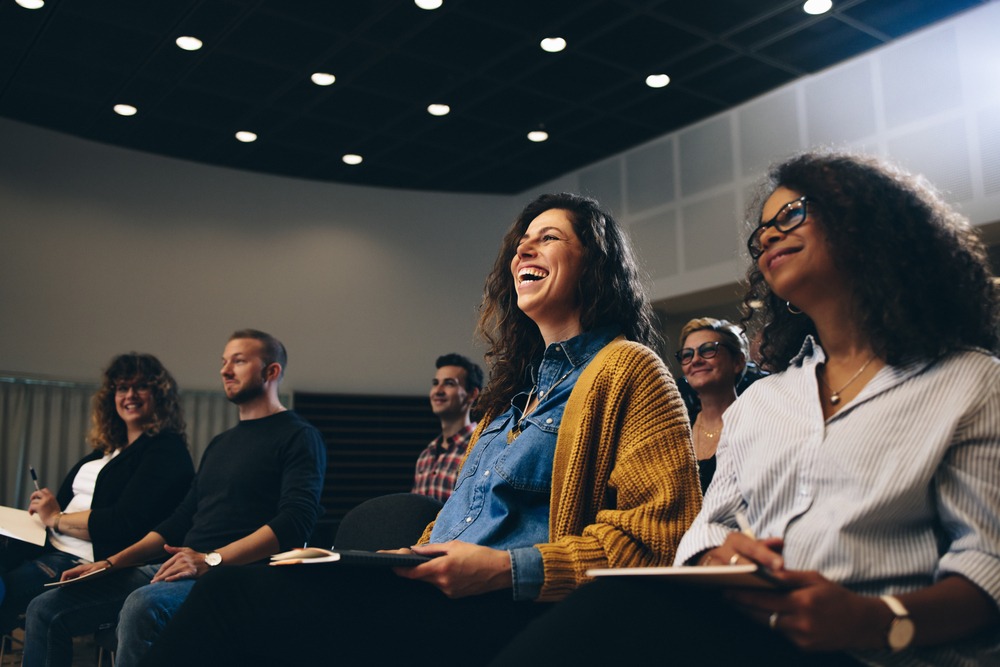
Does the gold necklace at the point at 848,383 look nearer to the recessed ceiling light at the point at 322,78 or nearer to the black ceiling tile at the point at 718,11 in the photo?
the black ceiling tile at the point at 718,11

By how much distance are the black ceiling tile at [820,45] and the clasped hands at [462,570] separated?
463cm

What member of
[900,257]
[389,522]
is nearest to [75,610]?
[389,522]

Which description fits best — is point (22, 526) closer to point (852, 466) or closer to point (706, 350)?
point (706, 350)

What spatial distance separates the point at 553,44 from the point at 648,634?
15.3ft

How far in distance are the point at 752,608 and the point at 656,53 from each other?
15.7 feet

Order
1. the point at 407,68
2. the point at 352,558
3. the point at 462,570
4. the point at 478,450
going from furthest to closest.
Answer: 1. the point at 407,68
2. the point at 478,450
3. the point at 462,570
4. the point at 352,558

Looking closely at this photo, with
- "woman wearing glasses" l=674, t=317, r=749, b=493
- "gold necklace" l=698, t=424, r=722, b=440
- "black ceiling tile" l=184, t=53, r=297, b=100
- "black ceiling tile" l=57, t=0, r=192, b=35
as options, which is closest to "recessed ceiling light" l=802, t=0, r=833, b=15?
"woman wearing glasses" l=674, t=317, r=749, b=493

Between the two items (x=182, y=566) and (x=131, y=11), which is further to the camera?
(x=131, y=11)

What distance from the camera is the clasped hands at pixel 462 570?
1252 mm

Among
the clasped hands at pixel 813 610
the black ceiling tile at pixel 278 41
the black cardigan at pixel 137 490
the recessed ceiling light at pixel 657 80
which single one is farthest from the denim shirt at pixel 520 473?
the recessed ceiling light at pixel 657 80

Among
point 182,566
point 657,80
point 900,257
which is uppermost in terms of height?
point 657,80

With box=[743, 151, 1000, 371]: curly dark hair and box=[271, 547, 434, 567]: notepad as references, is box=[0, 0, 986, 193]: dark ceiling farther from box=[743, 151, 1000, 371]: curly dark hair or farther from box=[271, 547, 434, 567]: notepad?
box=[271, 547, 434, 567]: notepad

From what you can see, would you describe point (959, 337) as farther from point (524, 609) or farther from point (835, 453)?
point (524, 609)

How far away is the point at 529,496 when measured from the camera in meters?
1.54
